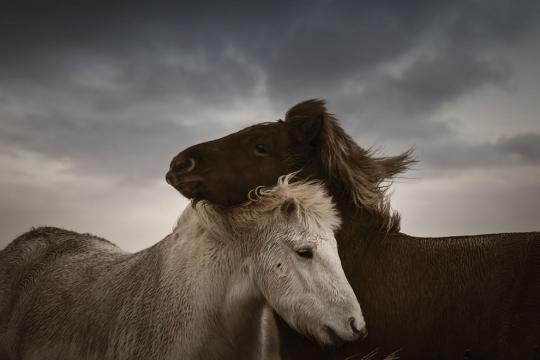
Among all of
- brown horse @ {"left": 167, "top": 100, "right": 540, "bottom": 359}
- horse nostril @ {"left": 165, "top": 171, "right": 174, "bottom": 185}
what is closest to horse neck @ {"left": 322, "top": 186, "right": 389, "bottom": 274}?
brown horse @ {"left": 167, "top": 100, "right": 540, "bottom": 359}

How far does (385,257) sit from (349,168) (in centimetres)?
79

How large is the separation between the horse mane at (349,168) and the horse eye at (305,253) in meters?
0.82

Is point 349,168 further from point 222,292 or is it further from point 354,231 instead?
point 222,292

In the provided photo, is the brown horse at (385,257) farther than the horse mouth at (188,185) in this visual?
No

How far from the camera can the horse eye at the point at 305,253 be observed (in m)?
3.38

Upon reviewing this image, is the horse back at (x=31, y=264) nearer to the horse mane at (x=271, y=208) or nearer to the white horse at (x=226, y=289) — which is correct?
the white horse at (x=226, y=289)

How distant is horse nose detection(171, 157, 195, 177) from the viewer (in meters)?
3.76

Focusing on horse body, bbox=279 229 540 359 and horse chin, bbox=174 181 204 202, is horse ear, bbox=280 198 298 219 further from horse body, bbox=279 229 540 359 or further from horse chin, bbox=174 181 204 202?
horse chin, bbox=174 181 204 202

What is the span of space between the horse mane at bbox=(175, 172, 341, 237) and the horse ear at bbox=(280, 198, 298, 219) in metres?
0.02

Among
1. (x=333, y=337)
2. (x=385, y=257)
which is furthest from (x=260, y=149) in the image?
(x=333, y=337)

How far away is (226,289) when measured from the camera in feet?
11.6

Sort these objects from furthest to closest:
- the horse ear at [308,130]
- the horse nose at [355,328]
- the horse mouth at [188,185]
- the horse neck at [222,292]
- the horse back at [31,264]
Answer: the horse back at [31,264], the horse ear at [308,130], the horse mouth at [188,185], the horse neck at [222,292], the horse nose at [355,328]

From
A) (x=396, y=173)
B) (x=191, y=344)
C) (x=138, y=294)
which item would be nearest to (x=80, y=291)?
(x=138, y=294)

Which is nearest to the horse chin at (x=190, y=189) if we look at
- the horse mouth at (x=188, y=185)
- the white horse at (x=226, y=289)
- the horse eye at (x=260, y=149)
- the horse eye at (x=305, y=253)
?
the horse mouth at (x=188, y=185)
